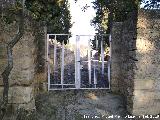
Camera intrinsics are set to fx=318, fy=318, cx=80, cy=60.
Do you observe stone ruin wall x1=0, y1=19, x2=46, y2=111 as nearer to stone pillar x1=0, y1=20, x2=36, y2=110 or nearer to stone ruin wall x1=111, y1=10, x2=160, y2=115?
stone pillar x1=0, y1=20, x2=36, y2=110

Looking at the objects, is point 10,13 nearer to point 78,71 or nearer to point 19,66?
point 19,66

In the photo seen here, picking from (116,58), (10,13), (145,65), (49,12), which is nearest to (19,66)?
(10,13)

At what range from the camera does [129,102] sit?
7316 millimetres

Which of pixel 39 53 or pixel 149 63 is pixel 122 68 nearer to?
pixel 149 63

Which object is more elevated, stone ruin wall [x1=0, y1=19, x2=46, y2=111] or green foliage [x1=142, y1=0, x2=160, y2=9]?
green foliage [x1=142, y1=0, x2=160, y2=9]

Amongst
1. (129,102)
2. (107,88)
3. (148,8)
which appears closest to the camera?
(148,8)

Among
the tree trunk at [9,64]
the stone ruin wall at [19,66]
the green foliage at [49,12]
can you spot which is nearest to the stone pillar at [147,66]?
the stone ruin wall at [19,66]

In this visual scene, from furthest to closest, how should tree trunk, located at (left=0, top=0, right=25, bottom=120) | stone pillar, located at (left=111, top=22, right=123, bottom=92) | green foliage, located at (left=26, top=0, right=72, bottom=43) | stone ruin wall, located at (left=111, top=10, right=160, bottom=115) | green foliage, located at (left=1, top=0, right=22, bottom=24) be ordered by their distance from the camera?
1. green foliage, located at (left=26, top=0, right=72, bottom=43)
2. stone pillar, located at (left=111, top=22, right=123, bottom=92)
3. stone ruin wall, located at (left=111, top=10, right=160, bottom=115)
4. green foliage, located at (left=1, top=0, right=22, bottom=24)
5. tree trunk, located at (left=0, top=0, right=25, bottom=120)

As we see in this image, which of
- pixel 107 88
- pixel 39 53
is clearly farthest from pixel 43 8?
pixel 107 88

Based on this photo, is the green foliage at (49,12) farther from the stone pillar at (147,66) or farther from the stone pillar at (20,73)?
the stone pillar at (147,66)

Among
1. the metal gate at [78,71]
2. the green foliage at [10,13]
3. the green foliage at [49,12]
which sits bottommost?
the metal gate at [78,71]

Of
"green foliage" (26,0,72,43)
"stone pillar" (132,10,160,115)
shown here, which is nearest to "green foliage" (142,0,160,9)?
"stone pillar" (132,10,160,115)

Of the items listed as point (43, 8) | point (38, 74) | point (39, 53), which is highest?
point (43, 8)

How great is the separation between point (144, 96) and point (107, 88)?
102 inches
